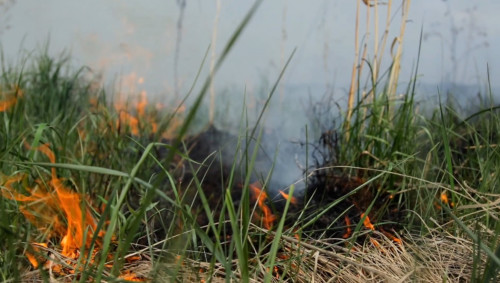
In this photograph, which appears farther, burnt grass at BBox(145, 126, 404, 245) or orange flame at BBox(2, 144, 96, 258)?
burnt grass at BBox(145, 126, 404, 245)

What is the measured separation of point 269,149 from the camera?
3.98 m

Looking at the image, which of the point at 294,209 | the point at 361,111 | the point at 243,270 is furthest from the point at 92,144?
the point at 243,270

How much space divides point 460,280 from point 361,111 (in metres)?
1.12

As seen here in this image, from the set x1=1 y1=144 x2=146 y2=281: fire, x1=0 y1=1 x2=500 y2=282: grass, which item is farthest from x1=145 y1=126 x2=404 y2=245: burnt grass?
x1=1 y1=144 x2=146 y2=281: fire

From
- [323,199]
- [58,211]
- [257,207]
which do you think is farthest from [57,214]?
[323,199]

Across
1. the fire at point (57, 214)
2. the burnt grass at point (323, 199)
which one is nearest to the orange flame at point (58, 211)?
the fire at point (57, 214)

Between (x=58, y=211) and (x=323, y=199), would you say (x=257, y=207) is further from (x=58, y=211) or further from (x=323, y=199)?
(x=58, y=211)

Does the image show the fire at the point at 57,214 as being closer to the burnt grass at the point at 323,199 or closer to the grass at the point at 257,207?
the grass at the point at 257,207

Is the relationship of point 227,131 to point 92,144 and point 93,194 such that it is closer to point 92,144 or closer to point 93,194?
point 92,144

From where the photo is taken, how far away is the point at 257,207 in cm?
247

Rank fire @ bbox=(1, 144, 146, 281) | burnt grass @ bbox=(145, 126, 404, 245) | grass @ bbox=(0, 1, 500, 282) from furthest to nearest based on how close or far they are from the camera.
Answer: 1. burnt grass @ bbox=(145, 126, 404, 245)
2. fire @ bbox=(1, 144, 146, 281)
3. grass @ bbox=(0, 1, 500, 282)

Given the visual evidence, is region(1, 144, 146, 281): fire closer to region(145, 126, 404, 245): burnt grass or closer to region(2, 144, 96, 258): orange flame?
region(2, 144, 96, 258): orange flame

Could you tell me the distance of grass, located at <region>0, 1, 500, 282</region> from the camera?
3.77ft

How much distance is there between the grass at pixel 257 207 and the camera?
1150mm
